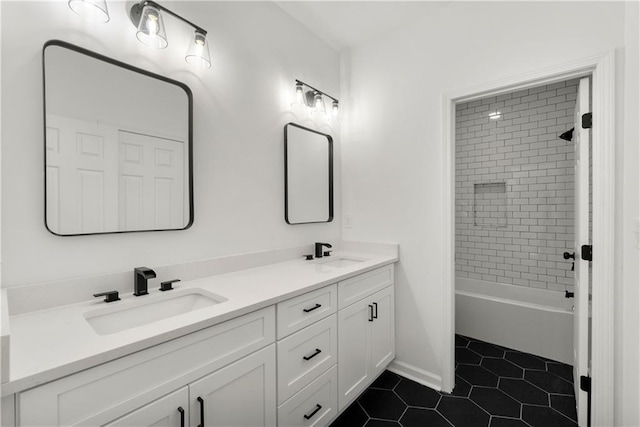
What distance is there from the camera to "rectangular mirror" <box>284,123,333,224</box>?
224cm

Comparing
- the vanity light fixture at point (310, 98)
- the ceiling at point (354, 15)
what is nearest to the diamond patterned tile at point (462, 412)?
the vanity light fixture at point (310, 98)

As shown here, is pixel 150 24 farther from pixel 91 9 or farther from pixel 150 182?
pixel 150 182

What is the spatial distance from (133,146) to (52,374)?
3.32ft

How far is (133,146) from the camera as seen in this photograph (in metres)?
1.44

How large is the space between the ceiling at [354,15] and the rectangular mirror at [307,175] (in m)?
0.82

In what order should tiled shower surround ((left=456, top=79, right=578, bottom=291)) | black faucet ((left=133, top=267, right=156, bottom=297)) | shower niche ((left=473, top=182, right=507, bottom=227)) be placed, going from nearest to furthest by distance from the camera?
black faucet ((left=133, top=267, right=156, bottom=297)) < tiled shower surround ((left=456, top=79, right=578, bottom=291)) < shower niche ((left=473, top=182, right=507, bottom=227))

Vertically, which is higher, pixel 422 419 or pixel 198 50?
pixel 198 50

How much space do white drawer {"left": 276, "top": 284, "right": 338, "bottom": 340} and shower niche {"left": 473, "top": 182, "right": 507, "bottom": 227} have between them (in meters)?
2.51

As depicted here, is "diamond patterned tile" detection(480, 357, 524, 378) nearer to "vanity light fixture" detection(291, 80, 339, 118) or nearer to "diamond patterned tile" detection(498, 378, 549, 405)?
"diamond patterned tile" detection(498, 378, 549, 405)

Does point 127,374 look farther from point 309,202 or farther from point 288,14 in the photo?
point 288,14

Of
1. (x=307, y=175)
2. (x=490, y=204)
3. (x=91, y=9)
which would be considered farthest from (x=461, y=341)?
(x=91, y=9)

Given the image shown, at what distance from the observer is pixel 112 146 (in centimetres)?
137

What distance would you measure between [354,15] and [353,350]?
2.36 meters

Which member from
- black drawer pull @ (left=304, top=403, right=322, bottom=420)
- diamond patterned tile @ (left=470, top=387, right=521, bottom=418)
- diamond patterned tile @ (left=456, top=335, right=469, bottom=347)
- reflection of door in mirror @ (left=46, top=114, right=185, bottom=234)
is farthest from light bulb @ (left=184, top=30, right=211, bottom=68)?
diamond patterned tile @ (left=456, top=335, right=469, bottom=347)
